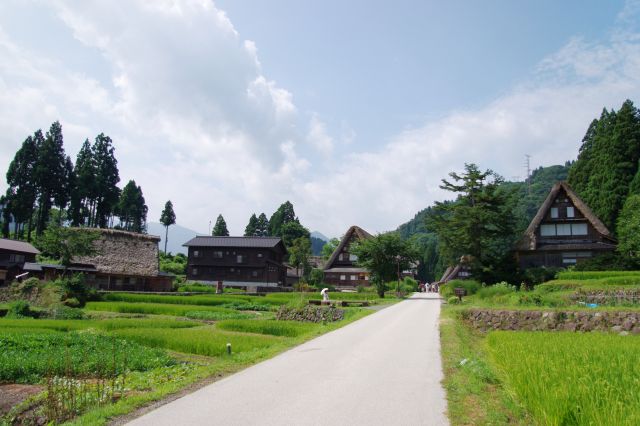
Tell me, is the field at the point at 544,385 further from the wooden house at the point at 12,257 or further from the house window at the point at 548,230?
the wooden house at the point at 12,257

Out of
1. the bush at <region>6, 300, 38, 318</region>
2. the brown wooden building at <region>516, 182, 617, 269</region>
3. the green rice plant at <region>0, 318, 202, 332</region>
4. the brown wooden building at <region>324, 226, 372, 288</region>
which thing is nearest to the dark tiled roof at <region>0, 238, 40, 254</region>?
the bush at <region>6, 300, 38, 318</region>

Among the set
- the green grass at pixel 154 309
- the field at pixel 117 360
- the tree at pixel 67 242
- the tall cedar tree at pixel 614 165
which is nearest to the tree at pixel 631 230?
the tall cedar tree at pixel 614 165

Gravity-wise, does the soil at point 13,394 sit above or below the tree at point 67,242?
below

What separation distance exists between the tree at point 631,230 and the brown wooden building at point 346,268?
29.8 meters

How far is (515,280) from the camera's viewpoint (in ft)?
106

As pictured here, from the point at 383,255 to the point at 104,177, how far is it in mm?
40159

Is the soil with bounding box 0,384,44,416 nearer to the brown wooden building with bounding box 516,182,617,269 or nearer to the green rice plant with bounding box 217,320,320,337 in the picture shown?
the green rice plant with bounding box 217,320,320,337

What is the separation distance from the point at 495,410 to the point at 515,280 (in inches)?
1155

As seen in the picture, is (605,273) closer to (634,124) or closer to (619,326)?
(619,326)

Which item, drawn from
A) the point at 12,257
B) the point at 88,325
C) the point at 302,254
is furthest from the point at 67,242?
the point at 302,254

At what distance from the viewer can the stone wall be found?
14585mm

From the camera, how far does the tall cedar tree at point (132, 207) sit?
226 ft

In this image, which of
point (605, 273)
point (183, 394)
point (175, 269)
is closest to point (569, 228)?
point (605, 273)

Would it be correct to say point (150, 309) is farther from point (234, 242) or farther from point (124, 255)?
point (234, 242)
